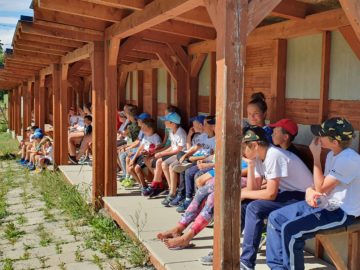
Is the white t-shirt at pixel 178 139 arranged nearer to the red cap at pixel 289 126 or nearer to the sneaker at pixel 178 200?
the sneaker at pixel 178 200

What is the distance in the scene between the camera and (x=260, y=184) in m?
3.81

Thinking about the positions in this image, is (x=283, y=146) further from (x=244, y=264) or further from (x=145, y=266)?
(x=145, y=266)

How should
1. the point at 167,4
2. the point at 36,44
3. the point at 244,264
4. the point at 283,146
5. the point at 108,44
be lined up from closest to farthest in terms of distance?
the point at 244,264
the point at 167,4
the point at 283,146
the point at 108,44
the point at 36,44

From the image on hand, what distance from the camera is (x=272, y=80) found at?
15.7 ft

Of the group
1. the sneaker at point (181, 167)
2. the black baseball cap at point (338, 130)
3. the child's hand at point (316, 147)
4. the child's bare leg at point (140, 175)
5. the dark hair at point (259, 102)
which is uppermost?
the dark hair at point (259, 102)

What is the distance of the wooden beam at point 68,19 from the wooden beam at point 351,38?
3117 millimetres

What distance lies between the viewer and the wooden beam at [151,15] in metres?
3.58

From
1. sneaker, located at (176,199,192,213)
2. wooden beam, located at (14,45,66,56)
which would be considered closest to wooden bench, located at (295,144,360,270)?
sneaker, located at (176,199,192,213)

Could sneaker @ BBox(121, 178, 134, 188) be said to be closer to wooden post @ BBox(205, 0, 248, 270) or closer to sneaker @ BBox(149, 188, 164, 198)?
sneaker @ BBox(149, 188, 164, 198)

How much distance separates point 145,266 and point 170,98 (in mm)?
4147

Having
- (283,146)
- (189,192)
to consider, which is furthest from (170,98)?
(283,146)

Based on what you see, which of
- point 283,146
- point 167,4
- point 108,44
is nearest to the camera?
point 167,4

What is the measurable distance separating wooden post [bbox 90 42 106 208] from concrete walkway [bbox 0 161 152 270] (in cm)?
60

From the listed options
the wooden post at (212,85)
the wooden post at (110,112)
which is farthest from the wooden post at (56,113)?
the wooden post at (212,85)
